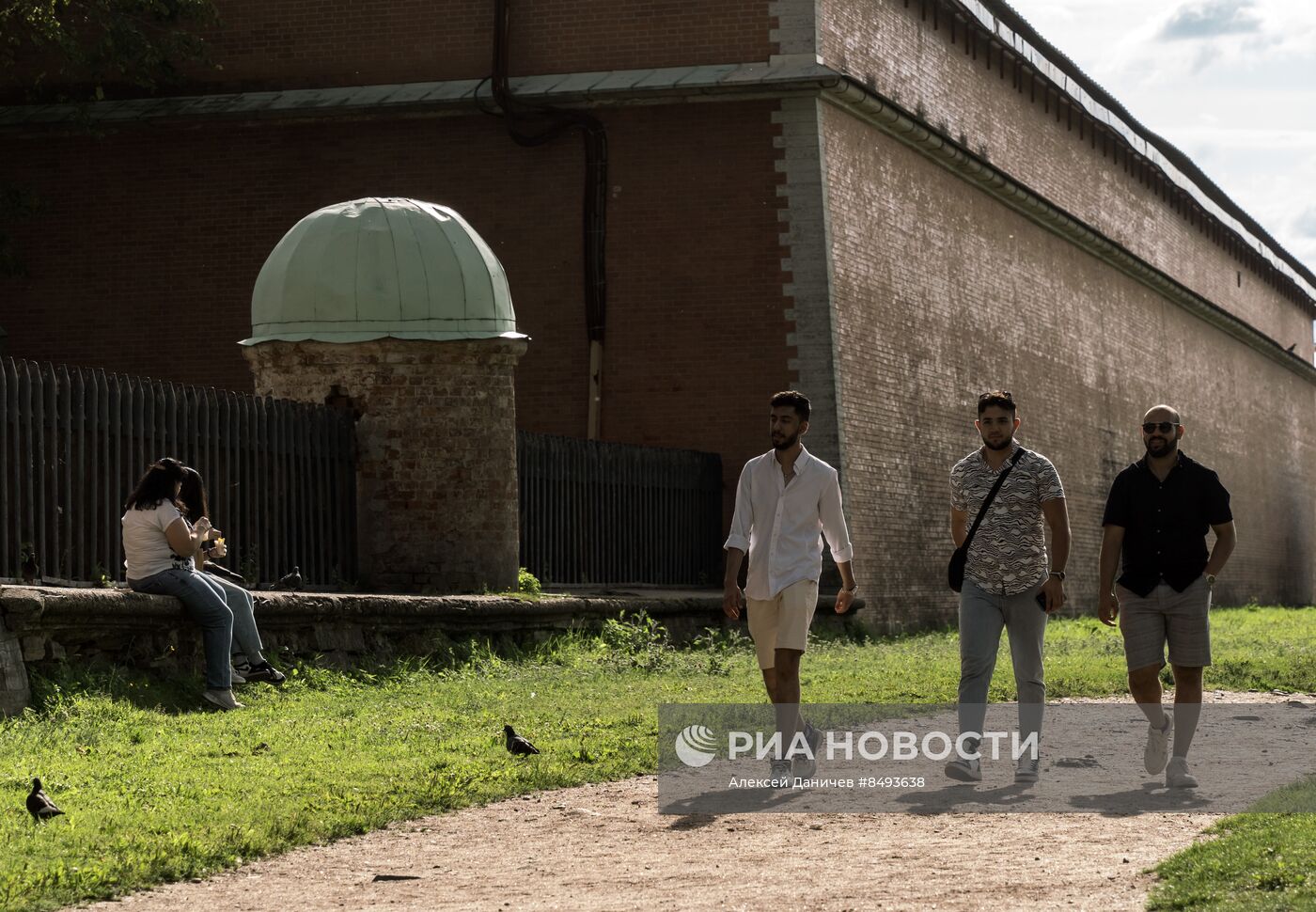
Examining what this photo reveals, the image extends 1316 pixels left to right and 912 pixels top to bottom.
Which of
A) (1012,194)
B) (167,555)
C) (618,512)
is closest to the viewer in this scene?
(167,555)

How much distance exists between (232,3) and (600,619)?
10321mm

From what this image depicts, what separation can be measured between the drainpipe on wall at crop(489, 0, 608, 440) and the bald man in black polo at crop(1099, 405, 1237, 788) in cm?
1294

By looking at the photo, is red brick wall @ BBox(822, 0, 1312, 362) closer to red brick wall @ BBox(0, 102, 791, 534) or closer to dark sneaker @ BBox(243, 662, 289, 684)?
red brick wall @ BBox(0, 102, 791, 534)

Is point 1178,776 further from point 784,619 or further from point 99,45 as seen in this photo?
point 99,45

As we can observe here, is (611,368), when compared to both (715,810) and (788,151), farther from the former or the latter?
(715,810)

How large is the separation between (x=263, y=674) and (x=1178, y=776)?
6108 mm

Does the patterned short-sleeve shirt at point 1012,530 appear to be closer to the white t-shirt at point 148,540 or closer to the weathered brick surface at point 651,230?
the white t-shirt at point 148,540

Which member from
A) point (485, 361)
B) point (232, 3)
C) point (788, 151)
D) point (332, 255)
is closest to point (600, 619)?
point (485, 361)

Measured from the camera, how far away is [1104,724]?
1120 centimetres

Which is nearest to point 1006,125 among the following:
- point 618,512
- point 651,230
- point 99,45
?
point 651,230

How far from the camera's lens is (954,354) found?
1006 inches

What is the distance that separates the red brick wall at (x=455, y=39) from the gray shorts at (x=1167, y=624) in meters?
13.8

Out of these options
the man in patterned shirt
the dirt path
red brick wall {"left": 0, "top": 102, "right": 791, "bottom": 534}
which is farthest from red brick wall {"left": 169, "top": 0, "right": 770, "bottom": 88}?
the dirt path

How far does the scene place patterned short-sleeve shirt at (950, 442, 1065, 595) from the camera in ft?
28.9
